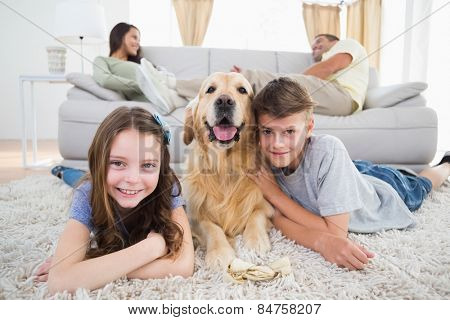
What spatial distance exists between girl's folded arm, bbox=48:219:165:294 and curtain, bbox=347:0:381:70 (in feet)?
15.3

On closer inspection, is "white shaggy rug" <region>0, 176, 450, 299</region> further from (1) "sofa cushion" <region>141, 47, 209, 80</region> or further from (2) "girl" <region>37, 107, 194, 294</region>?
(1) "sofa cushion" <region>141, 47, 209, 80</region>

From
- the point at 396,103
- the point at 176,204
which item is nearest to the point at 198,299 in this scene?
the point at 176,204

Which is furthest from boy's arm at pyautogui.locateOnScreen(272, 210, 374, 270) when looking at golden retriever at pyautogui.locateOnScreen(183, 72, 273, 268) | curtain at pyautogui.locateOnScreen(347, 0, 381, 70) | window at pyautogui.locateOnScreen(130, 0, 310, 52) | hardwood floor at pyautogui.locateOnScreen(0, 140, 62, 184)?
window at pyautogui.locateOnScreen(130, 0, 310, 52)

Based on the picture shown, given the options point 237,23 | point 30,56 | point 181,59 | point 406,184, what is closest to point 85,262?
point 406,184

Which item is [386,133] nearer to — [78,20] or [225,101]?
[225,101]

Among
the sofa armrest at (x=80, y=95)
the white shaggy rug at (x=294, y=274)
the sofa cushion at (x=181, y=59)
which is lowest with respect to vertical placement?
the white shaggy rug at (x=294, y=274)

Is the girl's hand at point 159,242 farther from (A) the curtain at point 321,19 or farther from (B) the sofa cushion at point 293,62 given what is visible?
(A) the curtain at point 321,19

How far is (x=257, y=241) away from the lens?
117cm

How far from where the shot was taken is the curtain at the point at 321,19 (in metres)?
5.08

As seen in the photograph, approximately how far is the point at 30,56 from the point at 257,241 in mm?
5024

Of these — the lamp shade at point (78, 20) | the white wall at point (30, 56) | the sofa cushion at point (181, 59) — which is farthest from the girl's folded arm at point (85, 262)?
the white wall at point (30, 56)

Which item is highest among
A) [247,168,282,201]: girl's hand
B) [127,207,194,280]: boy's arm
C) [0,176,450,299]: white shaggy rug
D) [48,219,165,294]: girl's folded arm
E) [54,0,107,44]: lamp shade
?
[54,0,107,44]: lamp shade

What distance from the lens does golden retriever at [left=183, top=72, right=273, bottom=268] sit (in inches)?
51.6
